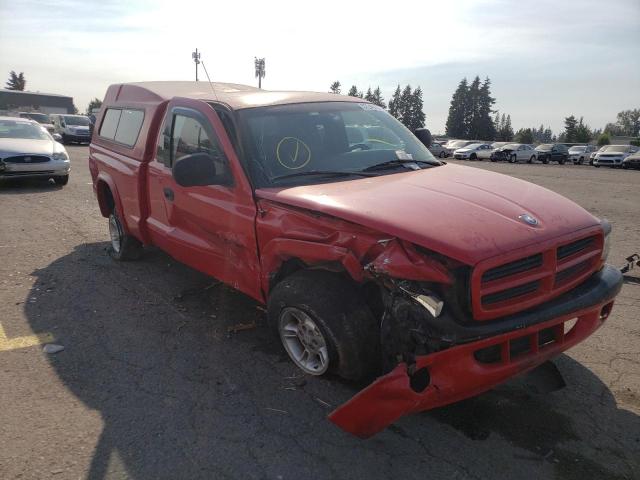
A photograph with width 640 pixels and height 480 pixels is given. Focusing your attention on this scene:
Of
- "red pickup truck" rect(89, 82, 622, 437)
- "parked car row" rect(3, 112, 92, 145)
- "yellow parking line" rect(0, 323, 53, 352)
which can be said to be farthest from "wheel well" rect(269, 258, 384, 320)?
"parked car row" rect(3, 112, 92, 145)

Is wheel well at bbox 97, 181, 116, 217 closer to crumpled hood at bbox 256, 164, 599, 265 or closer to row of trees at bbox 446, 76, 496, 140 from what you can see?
crumpled hood at bbox 256, 164, 599, 265

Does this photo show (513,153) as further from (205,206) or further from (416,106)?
(416,106)

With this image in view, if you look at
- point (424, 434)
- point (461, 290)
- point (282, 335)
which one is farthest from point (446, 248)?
point (282, 335)

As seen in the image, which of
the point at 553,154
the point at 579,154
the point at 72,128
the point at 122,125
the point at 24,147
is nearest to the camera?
the point at 122,125

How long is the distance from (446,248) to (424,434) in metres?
1.12

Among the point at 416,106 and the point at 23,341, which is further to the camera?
the point at 416,106

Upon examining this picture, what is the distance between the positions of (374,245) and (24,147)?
1125 centimetres

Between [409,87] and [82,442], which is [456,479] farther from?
[409,87]

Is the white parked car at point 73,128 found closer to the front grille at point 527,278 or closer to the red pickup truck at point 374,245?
the red pickup truck at point 374,245

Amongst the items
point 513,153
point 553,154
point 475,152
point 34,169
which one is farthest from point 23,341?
point 553,154

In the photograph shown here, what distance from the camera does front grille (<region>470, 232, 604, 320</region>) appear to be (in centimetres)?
242

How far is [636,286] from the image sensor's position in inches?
199

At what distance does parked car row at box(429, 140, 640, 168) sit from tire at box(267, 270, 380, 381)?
103 ft

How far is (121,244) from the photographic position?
5754mm
